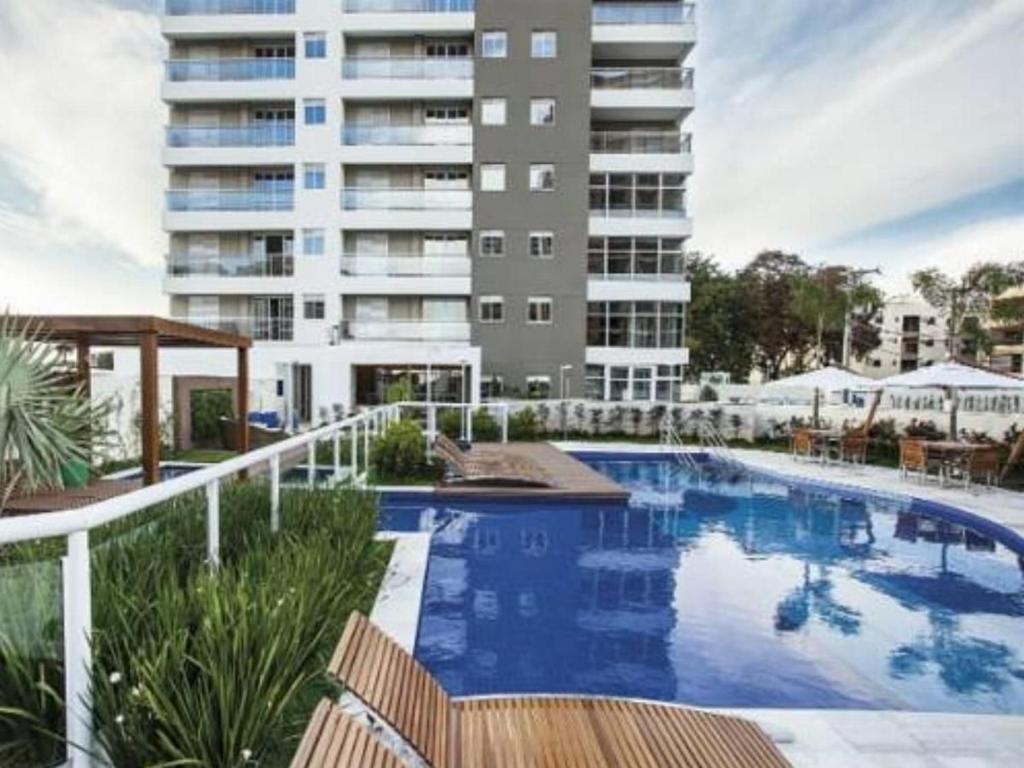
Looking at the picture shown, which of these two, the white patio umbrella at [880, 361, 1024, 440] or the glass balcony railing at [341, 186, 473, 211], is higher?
the glass balcony railing at [341, 186, 473, 211]

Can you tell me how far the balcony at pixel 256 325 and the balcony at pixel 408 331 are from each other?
2.97 m

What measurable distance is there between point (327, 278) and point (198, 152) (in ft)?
26.5

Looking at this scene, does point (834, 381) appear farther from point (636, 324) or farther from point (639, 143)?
point (639, 143)

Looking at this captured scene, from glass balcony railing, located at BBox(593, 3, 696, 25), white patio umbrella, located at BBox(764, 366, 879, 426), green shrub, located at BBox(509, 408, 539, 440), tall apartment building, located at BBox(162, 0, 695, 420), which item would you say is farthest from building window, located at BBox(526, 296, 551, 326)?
white patio umbrella, located at BBox(764, 366, 879, 426)

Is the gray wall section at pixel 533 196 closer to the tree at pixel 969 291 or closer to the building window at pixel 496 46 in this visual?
the building window at pixel 496 46

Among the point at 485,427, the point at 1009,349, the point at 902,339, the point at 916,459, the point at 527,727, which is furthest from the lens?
the point at 902,339

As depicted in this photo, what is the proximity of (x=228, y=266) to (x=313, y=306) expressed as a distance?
446 cm

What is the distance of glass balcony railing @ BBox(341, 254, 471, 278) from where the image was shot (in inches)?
1160

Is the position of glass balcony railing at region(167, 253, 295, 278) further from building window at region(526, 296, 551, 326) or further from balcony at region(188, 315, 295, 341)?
building window at region(526, 296, 551, 326)

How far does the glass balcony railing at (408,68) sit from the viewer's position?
1144 inches

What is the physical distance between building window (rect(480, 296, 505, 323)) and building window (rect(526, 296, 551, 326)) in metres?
1.17

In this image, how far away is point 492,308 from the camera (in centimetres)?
2959

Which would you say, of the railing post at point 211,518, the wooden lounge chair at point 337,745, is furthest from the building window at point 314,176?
the wooden lounge chair at point 337,745

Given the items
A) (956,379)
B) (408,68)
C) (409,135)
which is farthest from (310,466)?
(408,68)
